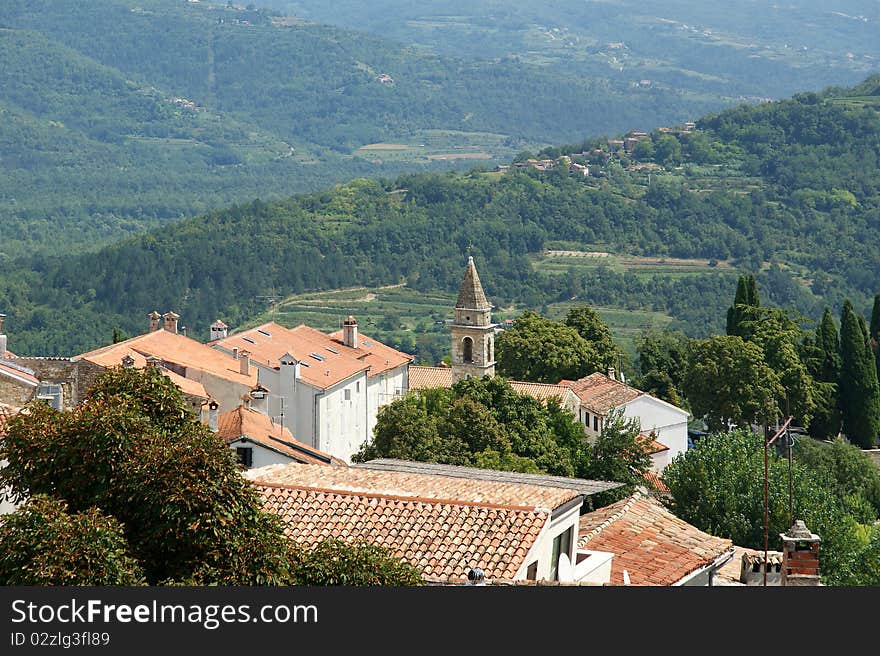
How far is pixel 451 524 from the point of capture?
61.0 ft

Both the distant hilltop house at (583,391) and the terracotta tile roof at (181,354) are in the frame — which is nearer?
the terracotta tile roof at (181,354)

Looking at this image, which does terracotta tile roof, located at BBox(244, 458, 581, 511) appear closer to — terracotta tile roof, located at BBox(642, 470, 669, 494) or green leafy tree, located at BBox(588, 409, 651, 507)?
green leafy tree, located at BBox(588, 409, 651, 507)

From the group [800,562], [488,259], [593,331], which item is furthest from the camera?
[488,259]

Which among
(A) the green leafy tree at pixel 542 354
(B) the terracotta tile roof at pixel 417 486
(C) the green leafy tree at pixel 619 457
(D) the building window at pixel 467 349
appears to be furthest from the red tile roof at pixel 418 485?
(A) the green leafy tree at pixel 542 354

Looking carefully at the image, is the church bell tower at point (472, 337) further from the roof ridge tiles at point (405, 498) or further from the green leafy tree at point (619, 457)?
the roof ridge tiles at point (405, 498)

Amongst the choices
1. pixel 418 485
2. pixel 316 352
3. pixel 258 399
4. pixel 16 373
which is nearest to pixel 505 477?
pixel 418 485

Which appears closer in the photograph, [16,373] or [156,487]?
[156,487]

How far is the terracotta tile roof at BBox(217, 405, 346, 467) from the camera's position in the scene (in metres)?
33.2

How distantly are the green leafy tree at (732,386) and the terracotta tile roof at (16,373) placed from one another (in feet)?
112

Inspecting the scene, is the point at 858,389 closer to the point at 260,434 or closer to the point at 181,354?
the point at 181,354

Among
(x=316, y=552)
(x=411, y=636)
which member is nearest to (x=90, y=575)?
(x=316, y=552)

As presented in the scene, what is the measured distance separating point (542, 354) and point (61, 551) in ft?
181

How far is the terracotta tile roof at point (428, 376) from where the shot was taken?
2633 inches

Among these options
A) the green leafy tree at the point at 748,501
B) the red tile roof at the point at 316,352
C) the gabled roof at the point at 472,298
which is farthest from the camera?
the gabled roof at the point at 472,298
